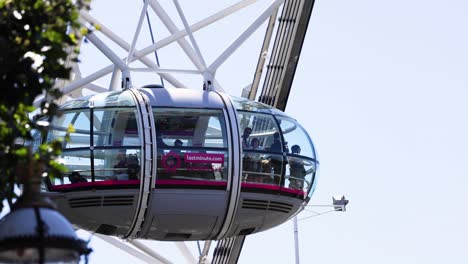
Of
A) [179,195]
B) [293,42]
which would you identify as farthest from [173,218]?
[293,42]

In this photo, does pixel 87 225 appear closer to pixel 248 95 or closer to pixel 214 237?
pixel 214 237

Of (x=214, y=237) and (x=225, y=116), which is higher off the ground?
(x=225, y=116)

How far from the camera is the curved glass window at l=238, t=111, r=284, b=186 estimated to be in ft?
97.9

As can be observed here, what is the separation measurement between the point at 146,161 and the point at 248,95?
999 cm

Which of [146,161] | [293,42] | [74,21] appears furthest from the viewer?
[293,42]

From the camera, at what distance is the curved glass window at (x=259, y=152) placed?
29.8 meters

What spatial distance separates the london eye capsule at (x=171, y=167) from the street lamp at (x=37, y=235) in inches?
705

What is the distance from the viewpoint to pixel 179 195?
2950cm

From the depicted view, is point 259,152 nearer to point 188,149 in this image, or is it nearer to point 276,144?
point 276,144

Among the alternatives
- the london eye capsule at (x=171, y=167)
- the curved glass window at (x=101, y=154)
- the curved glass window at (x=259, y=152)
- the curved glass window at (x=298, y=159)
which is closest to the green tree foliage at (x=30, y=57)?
the london eye capsule at (x=171, y=167)

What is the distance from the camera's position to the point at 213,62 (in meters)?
33.4

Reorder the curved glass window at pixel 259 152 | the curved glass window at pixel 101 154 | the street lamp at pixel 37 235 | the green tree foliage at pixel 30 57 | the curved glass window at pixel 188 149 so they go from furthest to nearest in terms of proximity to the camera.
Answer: the curved glass window at pixel 259 152 → the curved glass window at pixel 188 149 → the curved glass window at pixel 101 154 → the green tree foliage at pixel 30 57 → the street lamp at pixel 37 235

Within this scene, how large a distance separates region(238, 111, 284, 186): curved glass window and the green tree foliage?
16.9m

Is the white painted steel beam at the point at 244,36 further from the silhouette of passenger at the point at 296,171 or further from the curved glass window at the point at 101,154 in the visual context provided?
the curved glass window at the point at 101,154
